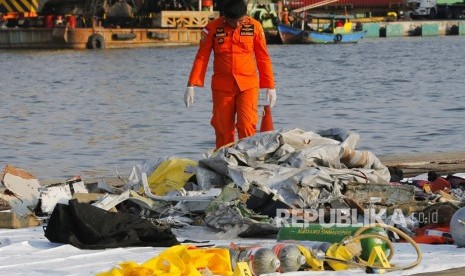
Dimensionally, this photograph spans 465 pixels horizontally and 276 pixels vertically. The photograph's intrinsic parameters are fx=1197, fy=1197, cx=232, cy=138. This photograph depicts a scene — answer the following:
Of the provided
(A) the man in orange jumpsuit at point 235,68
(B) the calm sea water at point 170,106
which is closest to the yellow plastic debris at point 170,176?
(A) the man in orange jumpsuit at point 235,68

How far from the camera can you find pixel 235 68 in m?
9.71

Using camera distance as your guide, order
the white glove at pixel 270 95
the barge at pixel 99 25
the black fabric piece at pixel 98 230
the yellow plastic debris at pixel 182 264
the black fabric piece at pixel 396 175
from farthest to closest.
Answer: the barge at pixel 99 25 < the white glove at pixel 270 95 < the black fabric piece at pixel 396 175 < the black fabric piece at pixel 98 230 < the yellow plastic debris at pixel 182 264

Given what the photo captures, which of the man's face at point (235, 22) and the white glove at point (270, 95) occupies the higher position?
the man's face at point (235, 22)

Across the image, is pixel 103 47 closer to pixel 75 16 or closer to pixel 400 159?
pixel 75 16

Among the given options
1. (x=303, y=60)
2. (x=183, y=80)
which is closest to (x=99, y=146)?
(x=183, y=80)

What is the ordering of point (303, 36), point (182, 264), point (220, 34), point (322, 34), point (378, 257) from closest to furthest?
point (182, 264)
point (378, 257)
point (220, 34)
point (303, 36)
point (322, 34)

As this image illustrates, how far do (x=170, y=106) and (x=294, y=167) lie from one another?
16.7 m

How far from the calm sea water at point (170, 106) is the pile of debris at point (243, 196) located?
4.05m

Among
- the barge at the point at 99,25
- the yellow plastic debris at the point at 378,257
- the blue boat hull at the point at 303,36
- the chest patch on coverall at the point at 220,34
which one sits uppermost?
the chest patch on coverall at the point at 220,34

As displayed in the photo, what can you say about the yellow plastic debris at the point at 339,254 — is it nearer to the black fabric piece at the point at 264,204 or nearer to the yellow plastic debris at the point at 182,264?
the yellow plastic debris at the point at 182,264

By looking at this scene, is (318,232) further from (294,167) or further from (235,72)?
(235,72)

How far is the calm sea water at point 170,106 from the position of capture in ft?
50.2
